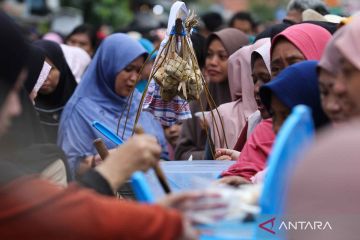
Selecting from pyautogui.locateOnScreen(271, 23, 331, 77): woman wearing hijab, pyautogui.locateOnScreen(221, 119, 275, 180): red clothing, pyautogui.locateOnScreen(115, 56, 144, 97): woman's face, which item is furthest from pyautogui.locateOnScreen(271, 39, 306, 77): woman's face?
pyautogui.locateOnScreen(115, 56, 144, 97): woman's face

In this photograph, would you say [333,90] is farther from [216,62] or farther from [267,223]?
[216,62]

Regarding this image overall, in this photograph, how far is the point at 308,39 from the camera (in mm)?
5043

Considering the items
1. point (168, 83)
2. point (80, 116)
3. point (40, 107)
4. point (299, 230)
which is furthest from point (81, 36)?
point (299, 230)

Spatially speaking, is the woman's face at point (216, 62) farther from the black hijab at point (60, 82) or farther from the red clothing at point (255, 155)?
the red clothing at point (255, 155)

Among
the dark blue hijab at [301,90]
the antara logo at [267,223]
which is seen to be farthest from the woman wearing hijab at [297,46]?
the antara logo at [267,223]

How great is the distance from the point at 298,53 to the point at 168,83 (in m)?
0.71

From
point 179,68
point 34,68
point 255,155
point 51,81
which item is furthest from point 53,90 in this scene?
point 255,155

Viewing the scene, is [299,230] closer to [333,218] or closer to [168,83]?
[333,218]

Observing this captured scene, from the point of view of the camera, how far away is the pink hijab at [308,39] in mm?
4973

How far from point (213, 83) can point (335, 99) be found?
3842 mm

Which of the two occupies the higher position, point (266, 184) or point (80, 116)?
point (266, 184)

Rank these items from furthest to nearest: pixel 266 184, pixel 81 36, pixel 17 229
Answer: pixel 81 36 < pixel 266 184 < pixel 17 229

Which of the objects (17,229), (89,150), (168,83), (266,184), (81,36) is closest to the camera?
(17,229)

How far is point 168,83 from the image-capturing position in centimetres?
528
